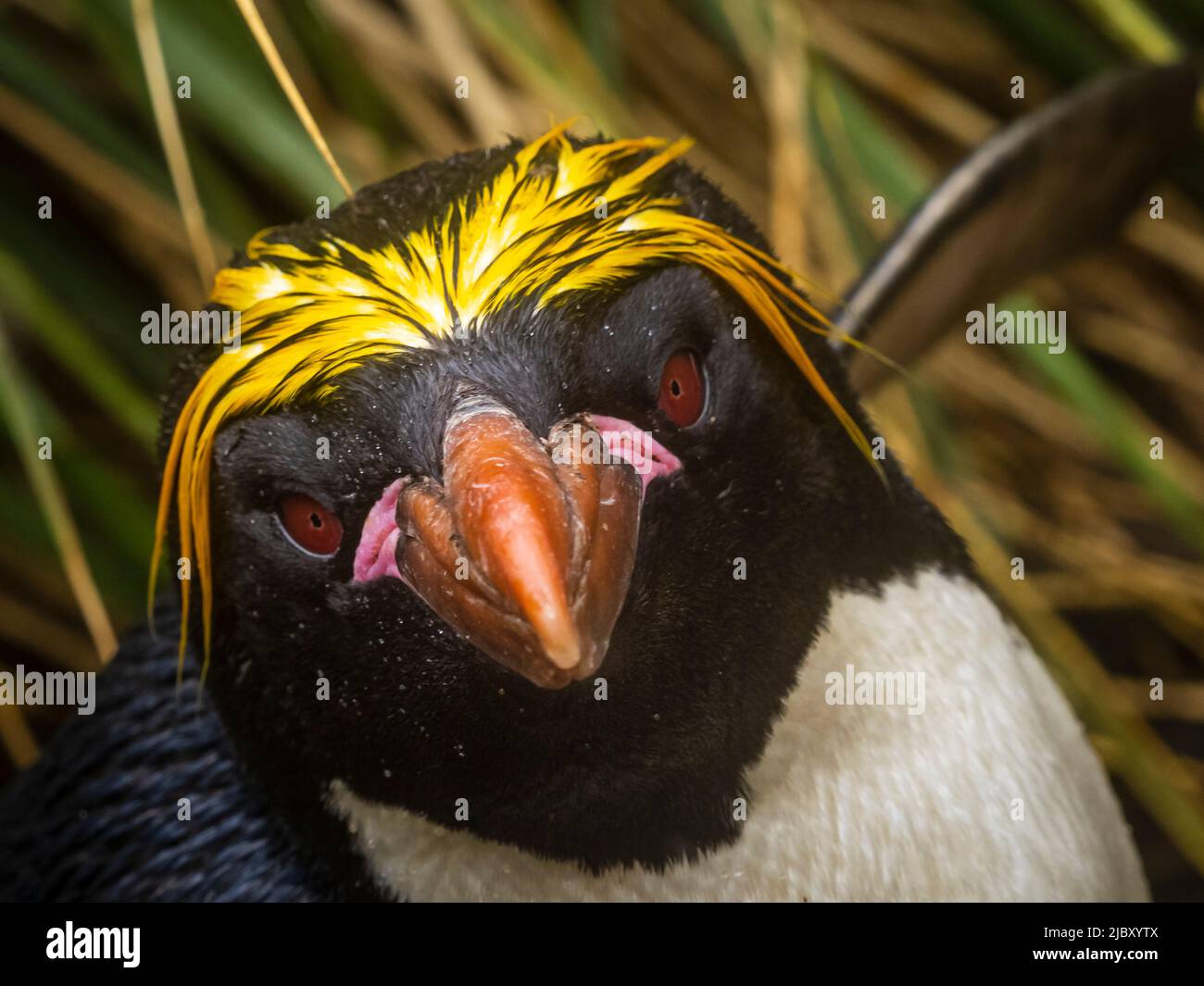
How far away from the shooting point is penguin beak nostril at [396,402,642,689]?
0.80 meters

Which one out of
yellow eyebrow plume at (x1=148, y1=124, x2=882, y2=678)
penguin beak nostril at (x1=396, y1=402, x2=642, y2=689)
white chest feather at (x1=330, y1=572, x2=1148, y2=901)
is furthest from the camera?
white chest feather at (x1=330, y1=572, x2=1148, y2=901)

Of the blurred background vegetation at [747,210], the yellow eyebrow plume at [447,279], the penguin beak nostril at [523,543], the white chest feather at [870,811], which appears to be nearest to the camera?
the penguin beak nostril at [523,543]

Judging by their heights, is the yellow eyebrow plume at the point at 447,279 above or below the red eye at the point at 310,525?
above

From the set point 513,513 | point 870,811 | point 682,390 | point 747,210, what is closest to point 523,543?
point 513,513

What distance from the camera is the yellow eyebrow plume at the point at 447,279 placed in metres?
0.93

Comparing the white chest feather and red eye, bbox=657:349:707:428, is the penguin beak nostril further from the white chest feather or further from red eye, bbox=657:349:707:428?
the white chest feather

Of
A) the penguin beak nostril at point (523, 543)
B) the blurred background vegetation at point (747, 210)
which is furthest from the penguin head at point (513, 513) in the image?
the blurred background vegetation at point (747, 210)

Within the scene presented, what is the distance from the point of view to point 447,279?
0.94m

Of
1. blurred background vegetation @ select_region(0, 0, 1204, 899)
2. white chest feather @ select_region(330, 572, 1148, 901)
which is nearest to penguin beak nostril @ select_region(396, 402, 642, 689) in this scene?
white chest feather @ select_region(330, 572, 1148, 901)

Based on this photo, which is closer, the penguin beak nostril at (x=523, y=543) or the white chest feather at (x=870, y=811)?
the penguin beak nostril at (x=523, y=543)

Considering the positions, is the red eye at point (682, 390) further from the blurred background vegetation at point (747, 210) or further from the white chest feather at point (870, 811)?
the blurred background vegetation at point (747, 210)

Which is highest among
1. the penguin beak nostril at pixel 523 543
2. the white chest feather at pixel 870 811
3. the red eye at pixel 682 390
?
the red eye at pixel 682 390

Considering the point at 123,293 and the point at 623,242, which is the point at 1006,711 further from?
the point at 123,293
